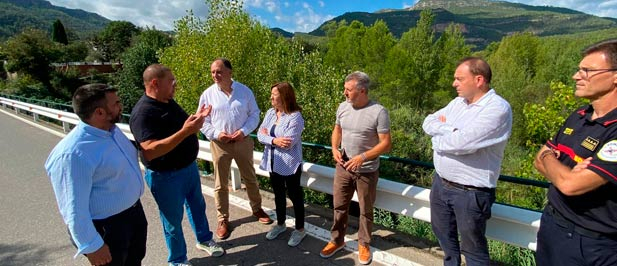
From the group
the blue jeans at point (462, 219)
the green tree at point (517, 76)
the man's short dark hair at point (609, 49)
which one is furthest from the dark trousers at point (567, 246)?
the green tree at point (517, 76)

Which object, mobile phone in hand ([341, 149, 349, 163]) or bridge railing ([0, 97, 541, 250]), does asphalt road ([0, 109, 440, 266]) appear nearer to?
bridge railing ([0, 97, 541, 250])

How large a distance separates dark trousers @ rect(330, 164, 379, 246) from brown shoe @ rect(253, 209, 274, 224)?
94 cm

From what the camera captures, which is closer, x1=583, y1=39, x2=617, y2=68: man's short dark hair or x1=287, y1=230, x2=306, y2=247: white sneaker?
x1=583, y1=39, x2=617, y2=68: man's short dark hair

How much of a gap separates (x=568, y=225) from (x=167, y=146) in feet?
8.96

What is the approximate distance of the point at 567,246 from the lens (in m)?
1.95

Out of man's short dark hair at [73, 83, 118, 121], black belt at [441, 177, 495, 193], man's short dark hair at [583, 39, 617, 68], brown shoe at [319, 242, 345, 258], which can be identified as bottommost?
brown shoe at [319, 242, 345, 258]

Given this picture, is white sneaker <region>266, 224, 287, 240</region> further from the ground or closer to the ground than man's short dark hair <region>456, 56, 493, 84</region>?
closer to the ground

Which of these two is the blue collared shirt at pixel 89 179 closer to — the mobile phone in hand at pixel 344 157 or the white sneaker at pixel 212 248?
the white sneaker at pixel 212 248

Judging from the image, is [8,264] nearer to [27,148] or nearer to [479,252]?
[479,252]

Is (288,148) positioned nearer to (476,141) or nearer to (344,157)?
(344,157)

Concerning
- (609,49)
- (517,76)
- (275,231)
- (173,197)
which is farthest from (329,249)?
(517,76)

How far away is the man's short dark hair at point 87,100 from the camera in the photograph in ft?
6.97

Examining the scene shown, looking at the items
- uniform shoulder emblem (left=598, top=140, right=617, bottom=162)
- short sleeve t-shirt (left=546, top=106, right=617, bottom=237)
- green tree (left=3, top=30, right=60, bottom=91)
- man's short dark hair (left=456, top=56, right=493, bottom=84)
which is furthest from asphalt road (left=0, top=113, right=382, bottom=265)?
green tree (left=3, top=30, right=60, bottom=91)

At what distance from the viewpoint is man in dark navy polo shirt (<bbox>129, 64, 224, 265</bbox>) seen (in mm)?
2752
